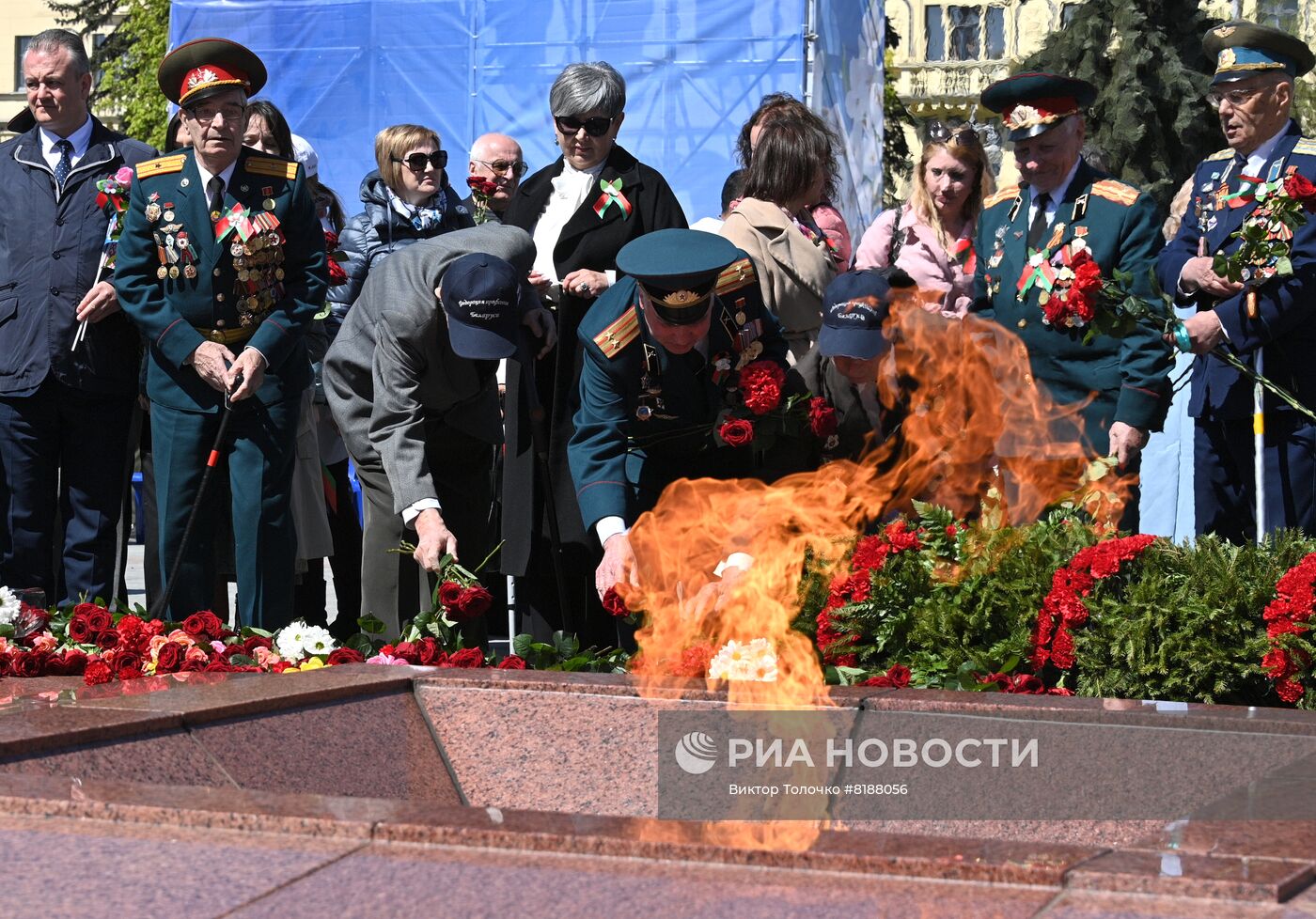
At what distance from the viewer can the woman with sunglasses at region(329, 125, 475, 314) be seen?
7.38m

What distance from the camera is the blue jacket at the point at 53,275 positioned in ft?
21.0

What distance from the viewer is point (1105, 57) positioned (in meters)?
28.0

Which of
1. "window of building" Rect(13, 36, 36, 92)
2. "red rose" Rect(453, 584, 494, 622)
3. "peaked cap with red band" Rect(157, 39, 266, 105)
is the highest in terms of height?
"window of building" Rect(13, 36, 36, 92)

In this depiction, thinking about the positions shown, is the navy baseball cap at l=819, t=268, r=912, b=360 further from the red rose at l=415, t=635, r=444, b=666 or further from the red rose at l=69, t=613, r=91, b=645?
the red rose at l=69, t=613, r=91, b=645

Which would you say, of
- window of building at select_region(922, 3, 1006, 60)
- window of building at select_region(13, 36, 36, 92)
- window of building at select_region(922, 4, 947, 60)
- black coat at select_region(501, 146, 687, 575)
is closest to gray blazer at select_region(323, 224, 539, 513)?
black coat at select_region(501, 146, 687, 575)

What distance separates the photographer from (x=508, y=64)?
12477mm

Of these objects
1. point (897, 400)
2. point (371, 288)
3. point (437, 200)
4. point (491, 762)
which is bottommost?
point (491, 762)

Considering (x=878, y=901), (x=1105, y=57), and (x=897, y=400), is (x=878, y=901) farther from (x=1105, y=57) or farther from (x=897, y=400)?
(x=1105, y=57)

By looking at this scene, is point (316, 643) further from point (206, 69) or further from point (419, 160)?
point (419, 160)

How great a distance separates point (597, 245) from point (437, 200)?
59.8 inches

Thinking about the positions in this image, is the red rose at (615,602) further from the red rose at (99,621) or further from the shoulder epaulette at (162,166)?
the shoulder epaulette at (162,166)

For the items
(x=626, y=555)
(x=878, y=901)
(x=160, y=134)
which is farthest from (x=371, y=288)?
(x=160, y=134)

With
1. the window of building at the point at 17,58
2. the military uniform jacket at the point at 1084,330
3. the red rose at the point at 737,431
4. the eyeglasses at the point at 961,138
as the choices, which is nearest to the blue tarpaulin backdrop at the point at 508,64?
the eyeglasses at the point at 961,138

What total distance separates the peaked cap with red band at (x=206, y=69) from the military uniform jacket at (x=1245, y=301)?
3.23 m
